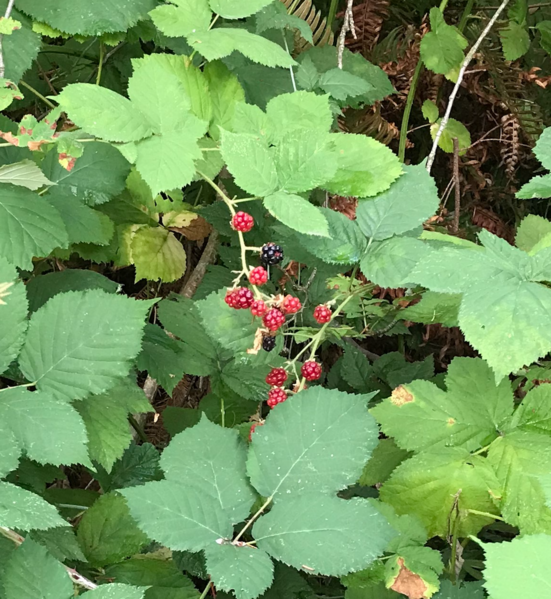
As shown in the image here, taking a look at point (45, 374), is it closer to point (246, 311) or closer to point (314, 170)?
point (246, 311)

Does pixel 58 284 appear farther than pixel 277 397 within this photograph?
Yes

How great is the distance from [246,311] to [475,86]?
136 centimetres

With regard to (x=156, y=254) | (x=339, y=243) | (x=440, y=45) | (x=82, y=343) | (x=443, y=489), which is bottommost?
(x=443, y=489)

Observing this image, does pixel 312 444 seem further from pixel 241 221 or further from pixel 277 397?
pixel 241 221

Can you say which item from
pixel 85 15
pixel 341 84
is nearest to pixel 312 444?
pixel 341 84

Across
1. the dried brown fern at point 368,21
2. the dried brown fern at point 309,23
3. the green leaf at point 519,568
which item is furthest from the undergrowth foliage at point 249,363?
the dried brown fern at point 368,21

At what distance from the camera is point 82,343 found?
77cm

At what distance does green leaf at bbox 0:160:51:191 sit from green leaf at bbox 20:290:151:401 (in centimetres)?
24

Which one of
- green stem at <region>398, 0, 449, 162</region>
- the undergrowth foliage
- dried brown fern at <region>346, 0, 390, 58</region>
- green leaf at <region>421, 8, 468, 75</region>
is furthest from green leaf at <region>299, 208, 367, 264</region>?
dried brown fern at <region>346, 0, 390, 58</region>

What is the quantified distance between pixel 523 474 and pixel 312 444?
371 mm

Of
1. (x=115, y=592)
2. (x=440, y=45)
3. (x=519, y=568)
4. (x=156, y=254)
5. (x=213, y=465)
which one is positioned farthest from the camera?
(x=440, y=45)

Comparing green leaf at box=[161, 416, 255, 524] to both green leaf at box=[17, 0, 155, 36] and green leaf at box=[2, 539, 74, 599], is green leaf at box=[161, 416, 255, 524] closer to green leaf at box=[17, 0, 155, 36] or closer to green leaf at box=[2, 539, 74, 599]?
green leaf at box=[2, 539, 74, 599]

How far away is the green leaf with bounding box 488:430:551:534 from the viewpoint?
2.60 feet

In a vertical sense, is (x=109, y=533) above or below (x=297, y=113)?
below
